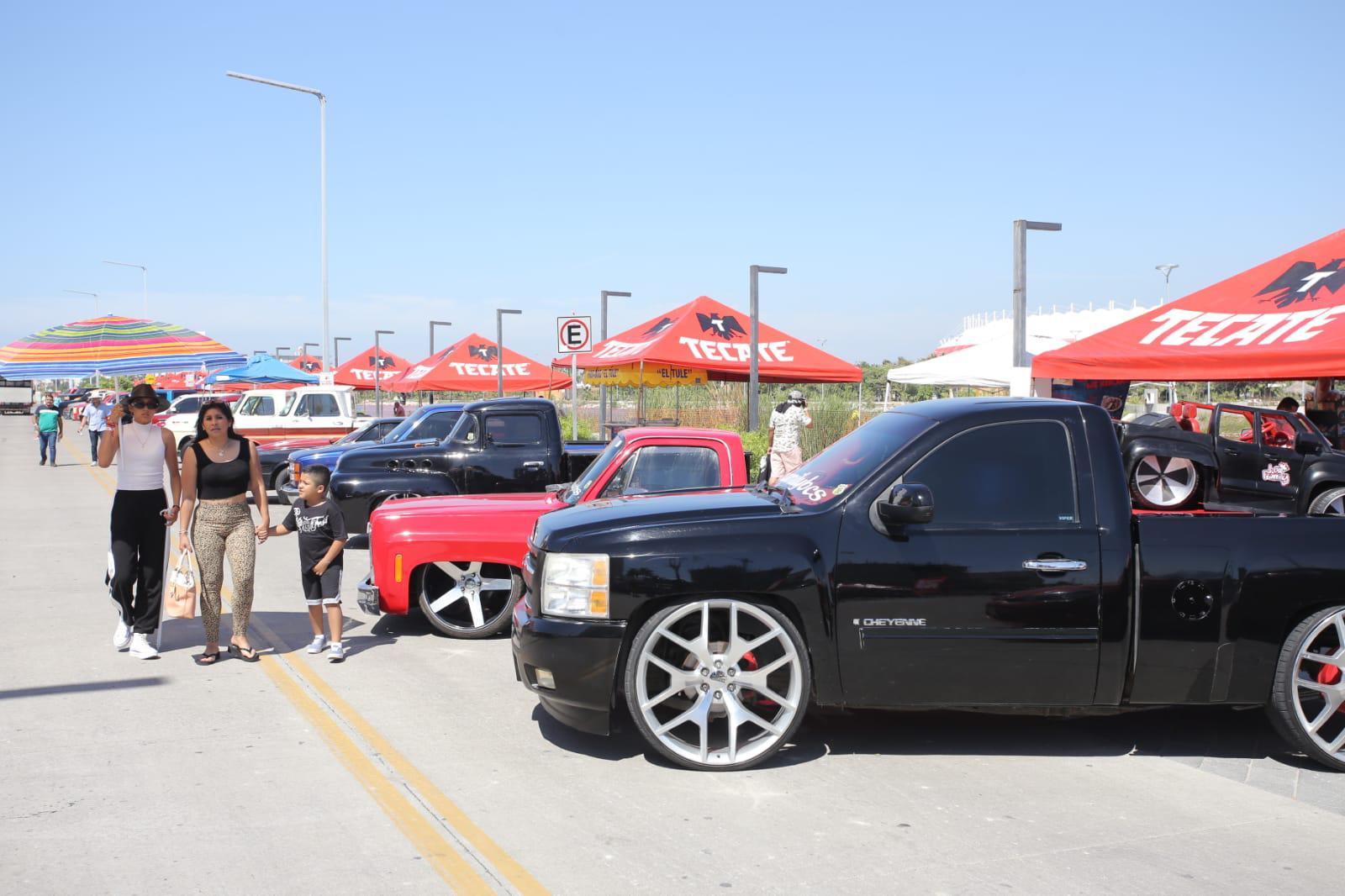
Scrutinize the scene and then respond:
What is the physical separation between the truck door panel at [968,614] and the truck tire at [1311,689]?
0.92 meters

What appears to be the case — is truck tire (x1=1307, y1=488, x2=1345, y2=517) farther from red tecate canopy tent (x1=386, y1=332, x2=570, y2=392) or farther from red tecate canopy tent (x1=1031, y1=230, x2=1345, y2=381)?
red tecate canopy tent (x1=386, y1=332, x2=570, y2=392)

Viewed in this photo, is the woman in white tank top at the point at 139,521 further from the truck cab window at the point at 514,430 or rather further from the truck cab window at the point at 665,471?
the truck cab window at the point at 514,430

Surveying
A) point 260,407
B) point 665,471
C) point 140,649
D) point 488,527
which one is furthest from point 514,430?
point 260,407

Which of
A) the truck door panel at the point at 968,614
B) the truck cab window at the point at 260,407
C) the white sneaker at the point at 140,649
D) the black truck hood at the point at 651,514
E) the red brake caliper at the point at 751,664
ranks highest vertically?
the truck cab window at the point at 260,407

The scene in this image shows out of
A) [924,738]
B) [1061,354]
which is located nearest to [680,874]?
[924,738]

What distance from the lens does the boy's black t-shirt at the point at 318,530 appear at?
805cm

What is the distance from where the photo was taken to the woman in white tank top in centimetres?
810

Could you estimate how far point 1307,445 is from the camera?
11.8m

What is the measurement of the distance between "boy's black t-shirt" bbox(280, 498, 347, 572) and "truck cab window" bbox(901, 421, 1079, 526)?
415 centimetres

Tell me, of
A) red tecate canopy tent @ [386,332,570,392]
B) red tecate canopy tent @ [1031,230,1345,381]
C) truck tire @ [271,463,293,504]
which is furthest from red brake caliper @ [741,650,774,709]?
red tecate canopy tent @ [386,332,570,392]

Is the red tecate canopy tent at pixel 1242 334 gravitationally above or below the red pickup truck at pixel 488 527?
above

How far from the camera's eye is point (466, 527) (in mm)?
8492

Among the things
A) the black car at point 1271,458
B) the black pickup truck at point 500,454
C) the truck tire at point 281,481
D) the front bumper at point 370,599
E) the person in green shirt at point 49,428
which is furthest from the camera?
the person in green shirt at point 49,428

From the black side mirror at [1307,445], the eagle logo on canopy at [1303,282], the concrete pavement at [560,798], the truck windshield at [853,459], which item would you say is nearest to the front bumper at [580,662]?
the concrete pavement at [560,798]
